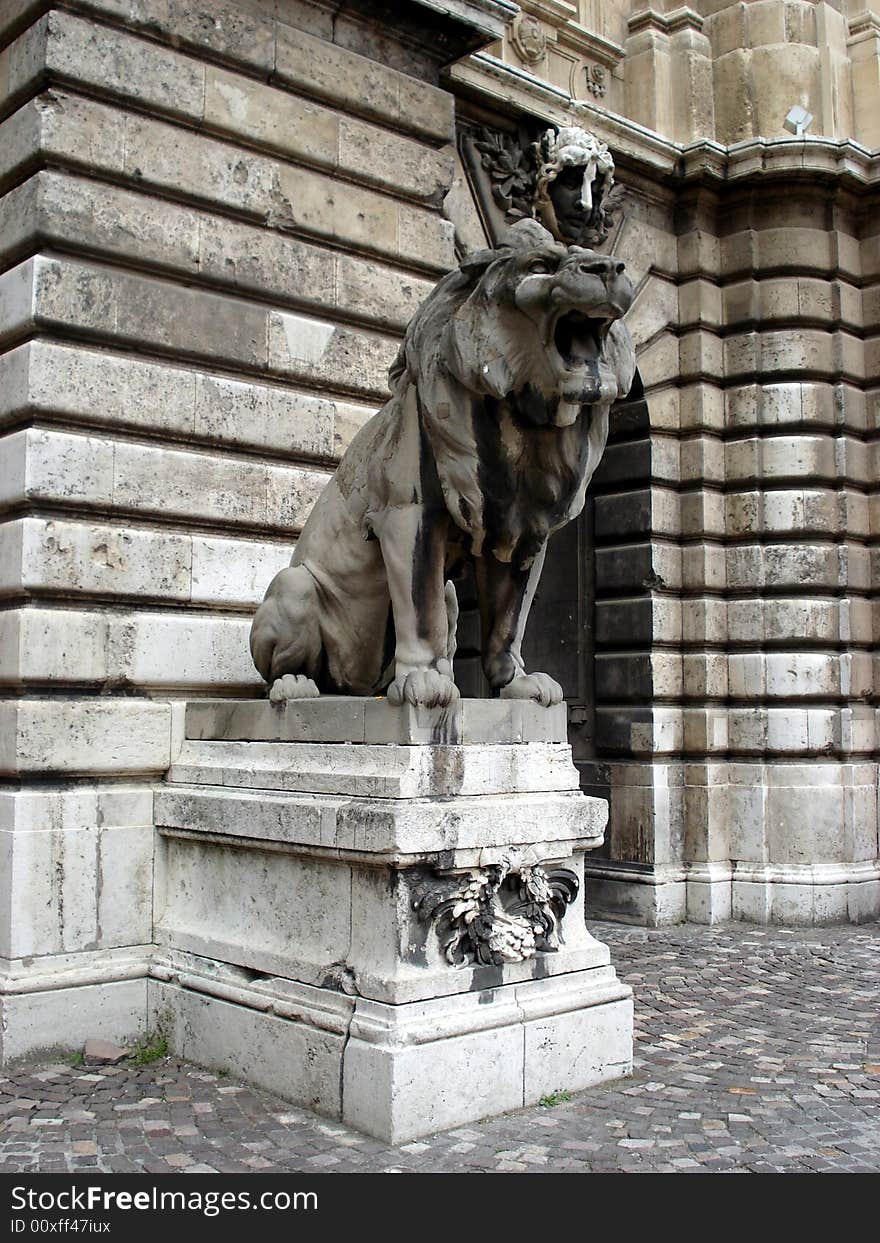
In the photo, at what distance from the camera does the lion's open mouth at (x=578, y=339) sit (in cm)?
499

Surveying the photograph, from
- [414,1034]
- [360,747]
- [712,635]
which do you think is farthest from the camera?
[712,635]

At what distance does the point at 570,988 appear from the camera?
17.8 ft

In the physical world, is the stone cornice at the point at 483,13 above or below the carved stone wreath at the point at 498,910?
above

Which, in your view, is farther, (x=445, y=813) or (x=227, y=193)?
(x=227, y=193)

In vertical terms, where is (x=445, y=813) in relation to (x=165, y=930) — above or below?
above

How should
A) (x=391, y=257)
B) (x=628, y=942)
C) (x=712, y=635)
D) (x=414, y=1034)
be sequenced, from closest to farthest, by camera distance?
1. (x=414, y=1034)
2. (x=391, y=257)
3. (x=628, y=942)
4. (x=712, y=635)

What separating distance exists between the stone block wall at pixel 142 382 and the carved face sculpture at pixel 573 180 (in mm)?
1556

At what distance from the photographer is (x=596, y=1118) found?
4988 mm

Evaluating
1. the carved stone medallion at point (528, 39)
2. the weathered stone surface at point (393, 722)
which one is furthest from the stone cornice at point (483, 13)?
the weathered stone surface at point (393, 722)

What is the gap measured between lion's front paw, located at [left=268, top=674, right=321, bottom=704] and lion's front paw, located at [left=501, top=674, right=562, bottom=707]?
931 millimetres

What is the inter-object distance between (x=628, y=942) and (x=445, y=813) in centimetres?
474

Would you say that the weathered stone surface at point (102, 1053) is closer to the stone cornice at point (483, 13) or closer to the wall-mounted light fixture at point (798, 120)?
the stone cornice at point (483, 13)

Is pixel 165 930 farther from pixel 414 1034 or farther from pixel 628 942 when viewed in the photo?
pixel 628 942

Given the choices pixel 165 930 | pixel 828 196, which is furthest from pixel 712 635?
pixel 165 930
